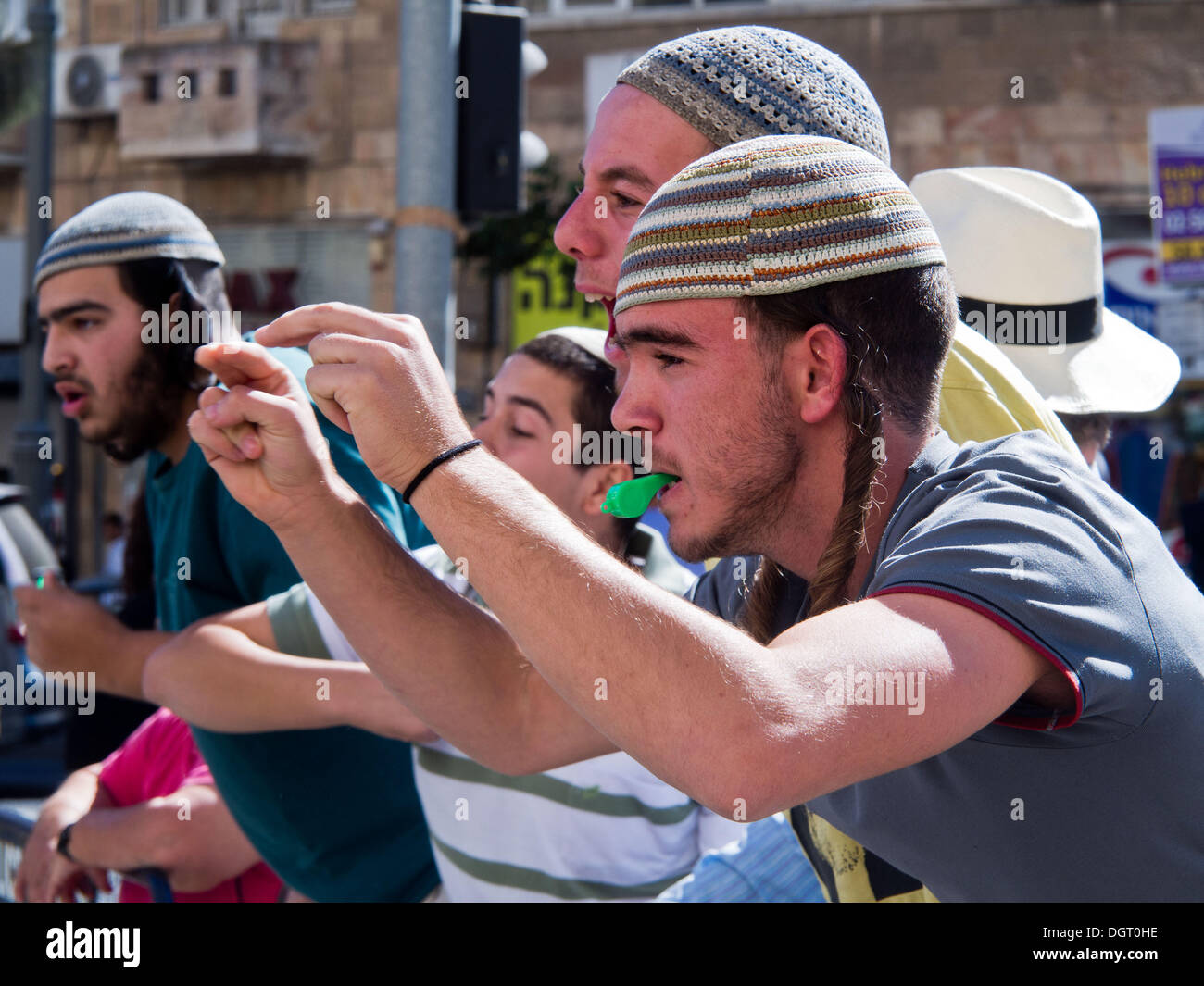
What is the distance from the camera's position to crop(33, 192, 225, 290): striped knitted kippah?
3209 mm

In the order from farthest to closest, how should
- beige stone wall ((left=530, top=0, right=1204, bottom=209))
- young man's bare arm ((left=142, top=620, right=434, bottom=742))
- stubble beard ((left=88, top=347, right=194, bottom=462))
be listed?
1. beige stone wall ((left=530, top=0, right=1204, bottom=209))
2. stubble beard ((left=88, top=347, right=194, bottom=462))
3. young man's bare arm ((left=142, top=620, right=434, bottom=742))

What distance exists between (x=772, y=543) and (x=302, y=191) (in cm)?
1414

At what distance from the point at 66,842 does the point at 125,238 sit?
1.37 m

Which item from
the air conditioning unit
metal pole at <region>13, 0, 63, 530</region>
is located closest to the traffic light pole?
metal pole at <region>13, 0, 63, 530</region>

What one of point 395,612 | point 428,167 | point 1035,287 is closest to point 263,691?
point 395,612

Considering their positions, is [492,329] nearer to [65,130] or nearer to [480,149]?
[65,130]

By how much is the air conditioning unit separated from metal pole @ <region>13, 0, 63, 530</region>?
4308mm

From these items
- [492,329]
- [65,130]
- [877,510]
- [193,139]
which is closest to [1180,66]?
[492,329]

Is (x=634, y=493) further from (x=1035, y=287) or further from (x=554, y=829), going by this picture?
(x=1035, y=287)

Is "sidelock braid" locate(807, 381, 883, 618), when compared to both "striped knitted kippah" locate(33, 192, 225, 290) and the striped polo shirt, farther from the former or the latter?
"striped knitted kippah" locate(33, 192, 225, 290)

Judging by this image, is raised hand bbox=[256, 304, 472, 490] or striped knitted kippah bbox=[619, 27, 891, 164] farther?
striped knitted kippah bbox=[619, 27, 891, 164]

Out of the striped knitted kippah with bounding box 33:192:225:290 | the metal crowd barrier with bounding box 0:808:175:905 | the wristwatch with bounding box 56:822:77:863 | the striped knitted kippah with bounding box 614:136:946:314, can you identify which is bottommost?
the metal crowd barrier with bounding box 0:808:175:905

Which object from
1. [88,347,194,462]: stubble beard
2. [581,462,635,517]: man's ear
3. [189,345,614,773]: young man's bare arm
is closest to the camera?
[189,345,614,773]: young man's bare arm

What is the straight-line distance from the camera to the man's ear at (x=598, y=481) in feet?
9.97
